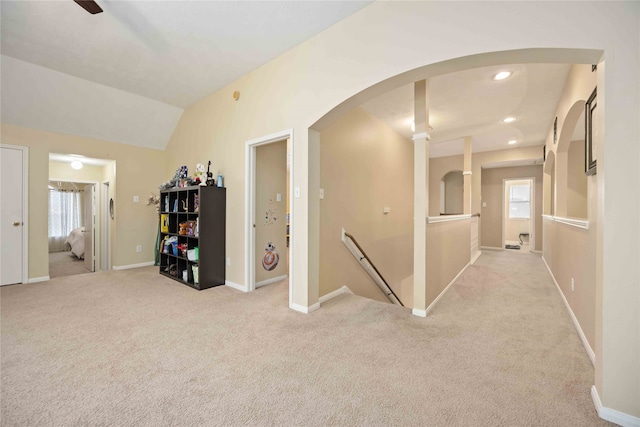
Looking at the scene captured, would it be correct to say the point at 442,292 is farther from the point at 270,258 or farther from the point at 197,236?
the point at 197,236

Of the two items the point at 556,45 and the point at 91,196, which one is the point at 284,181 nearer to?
the point at 556,45

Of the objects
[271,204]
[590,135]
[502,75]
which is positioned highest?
[502,75]

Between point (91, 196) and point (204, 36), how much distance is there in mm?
5020

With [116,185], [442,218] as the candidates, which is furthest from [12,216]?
[442,218]

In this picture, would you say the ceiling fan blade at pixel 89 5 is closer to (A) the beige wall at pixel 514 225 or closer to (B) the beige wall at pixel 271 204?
(B) the beige wall at pixel 271 204

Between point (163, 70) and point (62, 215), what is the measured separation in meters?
6.90

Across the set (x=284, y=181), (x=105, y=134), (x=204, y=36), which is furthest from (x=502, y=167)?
(x=105, y=134)

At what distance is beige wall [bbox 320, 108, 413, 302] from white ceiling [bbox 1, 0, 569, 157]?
0.52 meters

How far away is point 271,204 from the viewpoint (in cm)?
401

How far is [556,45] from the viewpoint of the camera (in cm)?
159

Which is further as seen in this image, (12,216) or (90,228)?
(90,228)

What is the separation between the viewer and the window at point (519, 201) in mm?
9383

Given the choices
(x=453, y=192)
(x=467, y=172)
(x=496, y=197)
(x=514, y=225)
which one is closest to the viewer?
(x=467, y=172)

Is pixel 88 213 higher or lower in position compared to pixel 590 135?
lower
